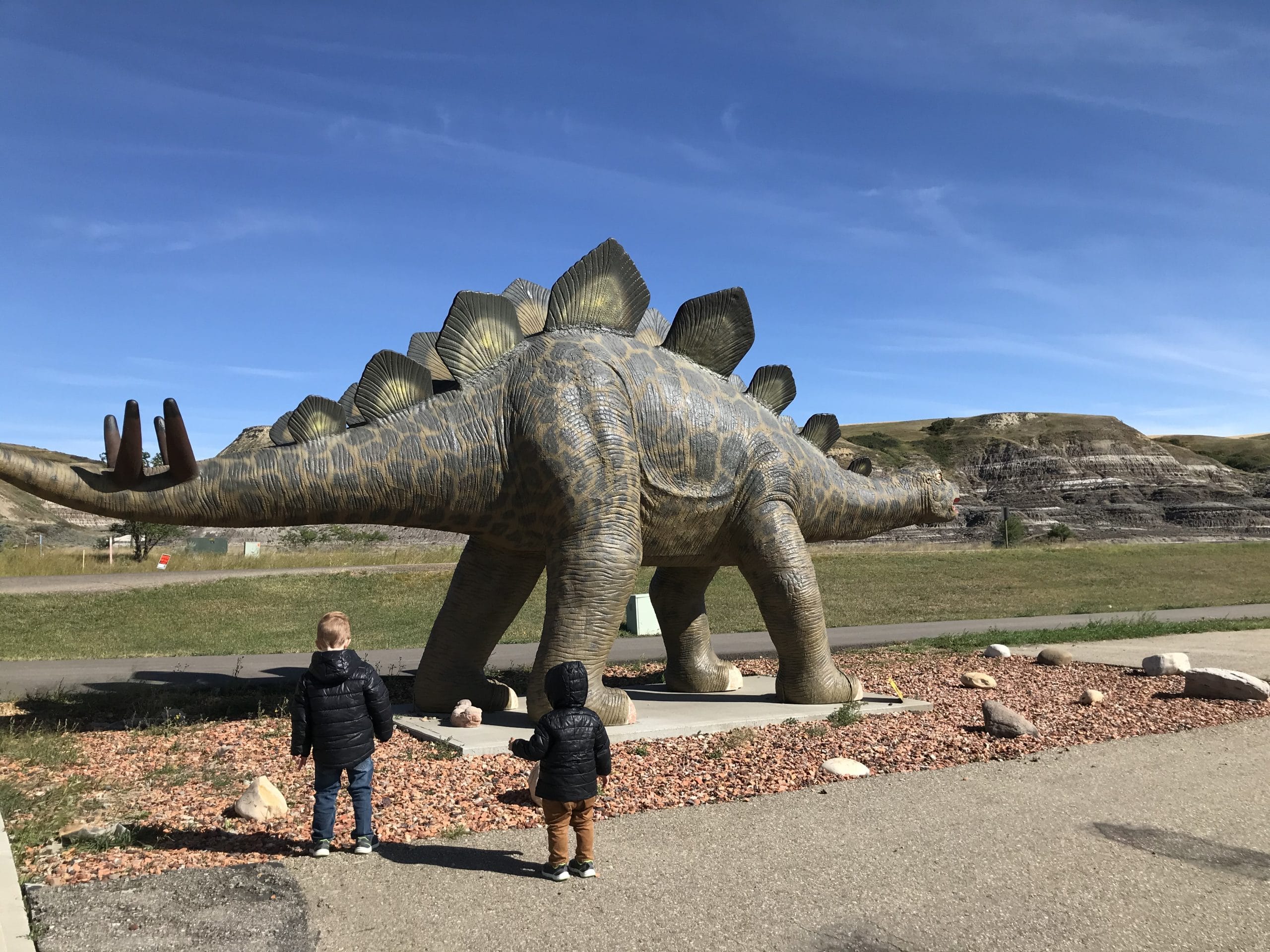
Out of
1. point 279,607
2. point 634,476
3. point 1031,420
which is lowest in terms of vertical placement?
point 279,607

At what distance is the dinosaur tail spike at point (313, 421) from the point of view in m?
5.82

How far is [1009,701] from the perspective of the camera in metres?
8.39

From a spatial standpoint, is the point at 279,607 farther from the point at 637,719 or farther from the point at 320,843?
the point at 320,843

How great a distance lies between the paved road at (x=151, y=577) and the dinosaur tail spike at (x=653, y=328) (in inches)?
597

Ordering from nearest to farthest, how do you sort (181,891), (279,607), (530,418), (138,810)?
(181,891) → (138,810) → (530,418) → (279,607)

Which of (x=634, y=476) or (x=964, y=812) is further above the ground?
(x=634, y=476)

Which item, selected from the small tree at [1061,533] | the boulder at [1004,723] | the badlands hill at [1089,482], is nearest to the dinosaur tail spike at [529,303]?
the boulder at [1004,723]

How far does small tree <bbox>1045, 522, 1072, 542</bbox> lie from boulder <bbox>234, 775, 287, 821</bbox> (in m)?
50.3

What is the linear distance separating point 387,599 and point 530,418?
14419 mm

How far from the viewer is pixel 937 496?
865 cm

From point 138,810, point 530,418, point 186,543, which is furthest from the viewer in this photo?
point 186,543

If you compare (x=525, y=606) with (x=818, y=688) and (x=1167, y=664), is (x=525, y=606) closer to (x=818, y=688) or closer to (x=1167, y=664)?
(x=1167, y=664)

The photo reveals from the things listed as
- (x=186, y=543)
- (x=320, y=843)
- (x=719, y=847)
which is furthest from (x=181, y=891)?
(x=186, y=543)

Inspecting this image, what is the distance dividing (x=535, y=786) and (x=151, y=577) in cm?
2074
